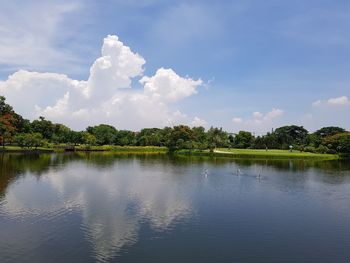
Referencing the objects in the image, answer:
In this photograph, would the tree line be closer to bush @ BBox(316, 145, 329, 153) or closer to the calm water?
bush @ BBox(316, 145, 329, 153)

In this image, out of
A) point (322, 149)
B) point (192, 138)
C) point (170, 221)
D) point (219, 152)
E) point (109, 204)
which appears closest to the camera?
point (170, 221)

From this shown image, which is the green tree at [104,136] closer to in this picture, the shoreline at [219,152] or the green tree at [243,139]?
the shoreline at [219,152]

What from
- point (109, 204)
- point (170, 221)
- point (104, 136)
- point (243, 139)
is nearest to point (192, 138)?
point (243, 139)

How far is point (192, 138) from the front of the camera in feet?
419

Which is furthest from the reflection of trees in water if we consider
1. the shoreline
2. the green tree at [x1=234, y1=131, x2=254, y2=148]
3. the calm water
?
the green tree at [x1=234, y1=131, x2=254, y2=148]

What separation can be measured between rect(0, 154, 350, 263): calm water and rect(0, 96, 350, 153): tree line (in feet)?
232

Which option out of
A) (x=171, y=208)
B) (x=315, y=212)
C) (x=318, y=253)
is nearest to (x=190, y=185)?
(x=171, y=208)

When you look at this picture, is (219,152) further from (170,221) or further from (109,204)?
(170,221)

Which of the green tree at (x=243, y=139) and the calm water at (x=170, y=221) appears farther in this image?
the green tree at (x=243, y=139)

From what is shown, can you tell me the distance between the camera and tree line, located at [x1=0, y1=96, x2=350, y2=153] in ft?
374

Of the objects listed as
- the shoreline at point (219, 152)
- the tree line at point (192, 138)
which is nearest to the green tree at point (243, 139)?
the tree line at point (192, 138)

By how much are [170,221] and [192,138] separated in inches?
3982

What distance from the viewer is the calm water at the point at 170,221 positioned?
20.6m

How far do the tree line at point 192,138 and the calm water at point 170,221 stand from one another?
70.6 metres
